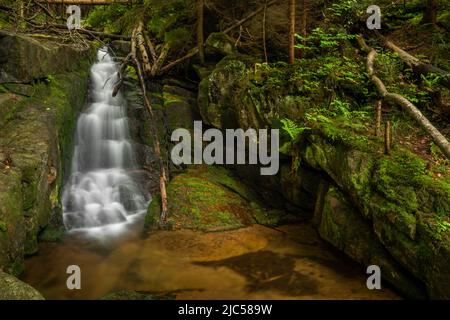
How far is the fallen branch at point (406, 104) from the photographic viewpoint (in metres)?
6.15

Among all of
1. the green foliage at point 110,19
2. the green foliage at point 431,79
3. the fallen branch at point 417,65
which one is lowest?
the green foliage at point 431,79

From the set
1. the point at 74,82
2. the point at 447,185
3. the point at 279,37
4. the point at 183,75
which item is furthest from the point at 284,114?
the point at 74,82

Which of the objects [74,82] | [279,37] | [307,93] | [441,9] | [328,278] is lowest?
[328,278]

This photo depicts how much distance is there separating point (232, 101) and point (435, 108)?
5.16m

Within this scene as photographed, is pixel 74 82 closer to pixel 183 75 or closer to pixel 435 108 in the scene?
pixel 183 75

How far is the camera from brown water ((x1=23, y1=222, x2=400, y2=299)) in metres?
6.14

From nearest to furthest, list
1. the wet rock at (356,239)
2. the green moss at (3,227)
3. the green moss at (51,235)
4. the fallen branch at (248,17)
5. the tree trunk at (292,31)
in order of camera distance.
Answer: the wet rock at (356,239)
the green moss at (3,227)
the green moss at (51,235)
the tree trunk at (292,31)
the fallen branch at (248,17)

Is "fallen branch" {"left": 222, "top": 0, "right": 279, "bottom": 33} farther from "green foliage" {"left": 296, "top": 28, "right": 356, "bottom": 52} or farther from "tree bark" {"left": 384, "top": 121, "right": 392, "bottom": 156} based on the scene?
"tree bark" {"left": 384, "top": 121, "right": 392, "bottom": 156}

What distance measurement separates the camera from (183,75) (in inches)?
542

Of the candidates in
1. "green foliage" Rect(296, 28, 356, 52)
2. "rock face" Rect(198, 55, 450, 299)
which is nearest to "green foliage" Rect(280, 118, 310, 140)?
"rock face" Rect(198, 55, 450, 299)

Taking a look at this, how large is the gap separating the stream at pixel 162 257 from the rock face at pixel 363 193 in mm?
543

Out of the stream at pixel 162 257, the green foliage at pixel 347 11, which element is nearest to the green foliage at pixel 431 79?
the green foliage at pixel 347 11

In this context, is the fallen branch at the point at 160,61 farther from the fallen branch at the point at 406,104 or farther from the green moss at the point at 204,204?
the fallen branch at the point at 406,104

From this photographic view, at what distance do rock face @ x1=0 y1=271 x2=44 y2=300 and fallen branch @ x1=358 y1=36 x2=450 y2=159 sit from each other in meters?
6.52
